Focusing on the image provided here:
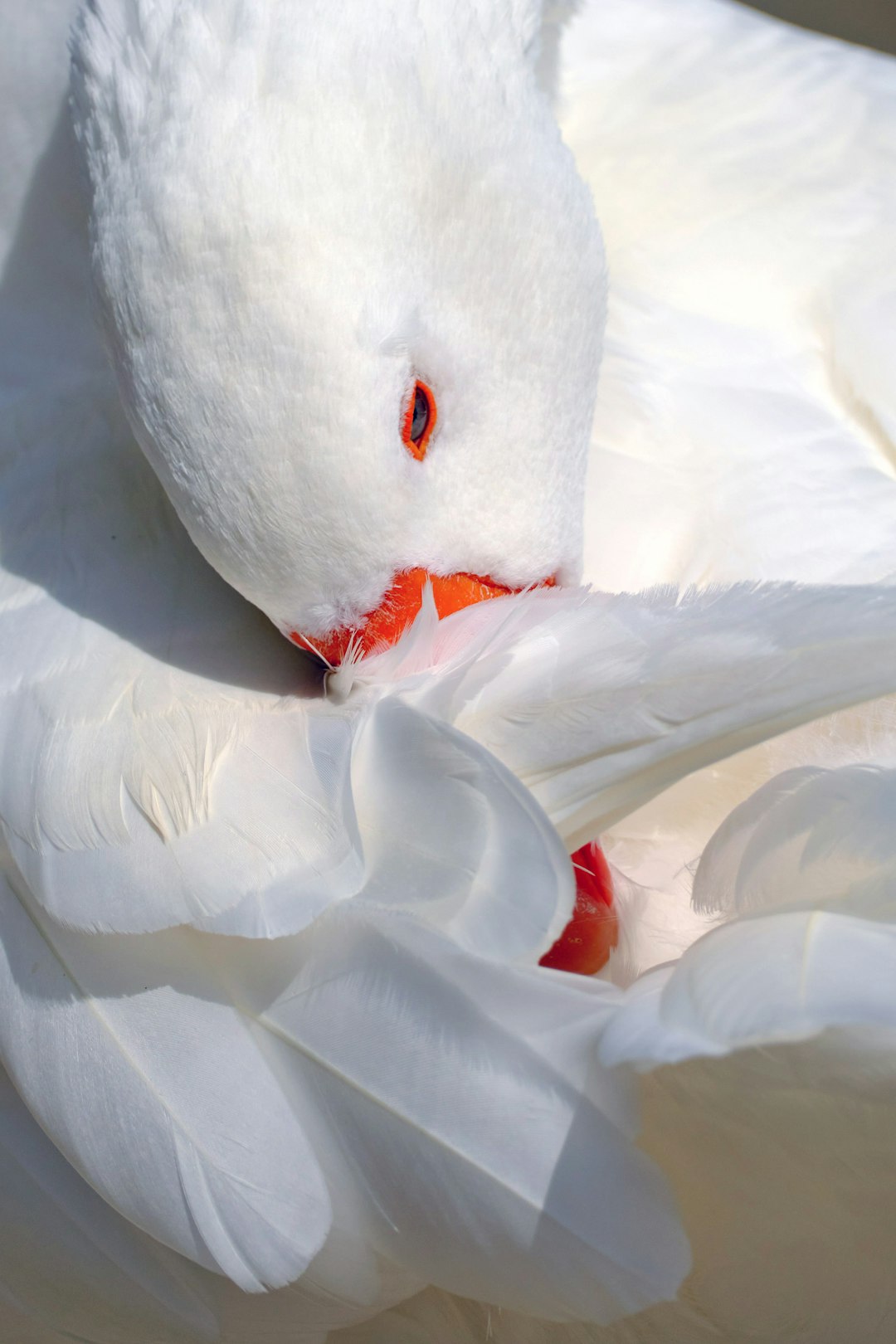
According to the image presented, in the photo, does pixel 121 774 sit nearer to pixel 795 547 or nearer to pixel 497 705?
pixel 497 705

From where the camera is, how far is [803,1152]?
1113mm

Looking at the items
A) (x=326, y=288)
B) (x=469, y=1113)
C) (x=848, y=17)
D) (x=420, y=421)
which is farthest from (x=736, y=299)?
(x=848, y=17)

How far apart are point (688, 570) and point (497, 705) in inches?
14.8

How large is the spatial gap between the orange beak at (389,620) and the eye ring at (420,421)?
0.36 ft

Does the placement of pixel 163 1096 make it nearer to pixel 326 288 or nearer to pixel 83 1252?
pixel 83 1252

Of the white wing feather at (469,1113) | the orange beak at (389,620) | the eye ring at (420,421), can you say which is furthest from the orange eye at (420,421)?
the white wing feather at (469,1113)

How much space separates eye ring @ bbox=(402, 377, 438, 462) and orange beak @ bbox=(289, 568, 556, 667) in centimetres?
11

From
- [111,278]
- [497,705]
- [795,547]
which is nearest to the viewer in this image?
[497,705]

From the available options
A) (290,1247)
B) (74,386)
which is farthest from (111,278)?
(290,1247)

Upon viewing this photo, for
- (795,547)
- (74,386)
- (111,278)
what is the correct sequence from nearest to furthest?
(111,278) < (795,547) < (74,386)

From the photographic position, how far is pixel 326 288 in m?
1.31

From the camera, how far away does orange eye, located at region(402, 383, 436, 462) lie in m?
1.40

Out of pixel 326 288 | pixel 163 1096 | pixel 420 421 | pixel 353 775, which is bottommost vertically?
pixel 163 1096

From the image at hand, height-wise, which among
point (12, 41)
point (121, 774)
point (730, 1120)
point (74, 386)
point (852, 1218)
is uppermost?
point (12, 41)
